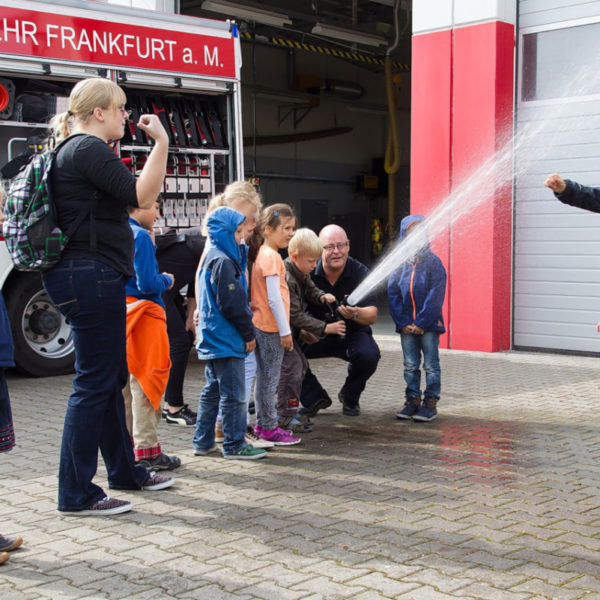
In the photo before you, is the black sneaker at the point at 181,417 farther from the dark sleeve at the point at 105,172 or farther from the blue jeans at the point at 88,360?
the dark sleeve at the point at 105,172

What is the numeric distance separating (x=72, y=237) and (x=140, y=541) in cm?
141

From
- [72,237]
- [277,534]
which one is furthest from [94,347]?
[277,534]

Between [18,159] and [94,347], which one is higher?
[18,159]

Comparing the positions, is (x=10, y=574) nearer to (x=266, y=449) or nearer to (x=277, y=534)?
(x=277, y=534)

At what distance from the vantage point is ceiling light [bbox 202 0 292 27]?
586 inches

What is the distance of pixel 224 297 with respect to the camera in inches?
206

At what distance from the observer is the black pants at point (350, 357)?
22.3 feet

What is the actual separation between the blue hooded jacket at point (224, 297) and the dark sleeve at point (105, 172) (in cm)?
118

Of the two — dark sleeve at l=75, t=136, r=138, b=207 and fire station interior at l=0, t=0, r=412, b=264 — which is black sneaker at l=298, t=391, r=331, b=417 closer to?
dark sleeve at l=75, t=136, r=138, b=207

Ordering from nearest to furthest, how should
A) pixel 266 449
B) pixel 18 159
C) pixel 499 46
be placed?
Result: 1. pixel 266 449
2. pixel 18 159
3. pixel 499 46

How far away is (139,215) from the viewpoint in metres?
5.41

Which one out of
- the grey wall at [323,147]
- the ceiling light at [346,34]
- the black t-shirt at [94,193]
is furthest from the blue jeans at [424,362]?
the grey wall at [323,147]

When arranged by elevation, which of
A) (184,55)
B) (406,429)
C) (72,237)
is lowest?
(406,429)

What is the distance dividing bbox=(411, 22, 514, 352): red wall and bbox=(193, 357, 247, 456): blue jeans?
5.53m
